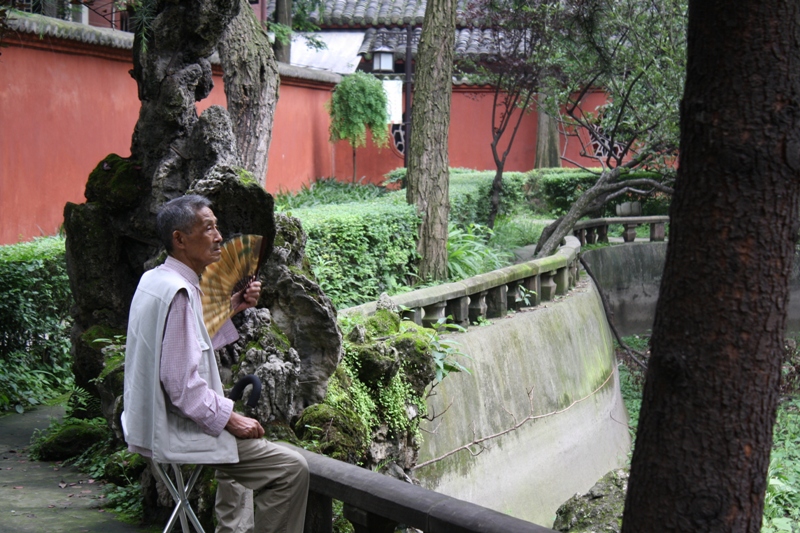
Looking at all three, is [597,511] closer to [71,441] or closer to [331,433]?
[331,433]

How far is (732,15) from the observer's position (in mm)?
2410

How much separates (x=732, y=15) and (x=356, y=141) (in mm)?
18323

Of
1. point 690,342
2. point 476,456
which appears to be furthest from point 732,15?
point 476,456

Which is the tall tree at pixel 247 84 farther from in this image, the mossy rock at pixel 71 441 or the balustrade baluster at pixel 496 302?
the mossy rock at pixel 71 441

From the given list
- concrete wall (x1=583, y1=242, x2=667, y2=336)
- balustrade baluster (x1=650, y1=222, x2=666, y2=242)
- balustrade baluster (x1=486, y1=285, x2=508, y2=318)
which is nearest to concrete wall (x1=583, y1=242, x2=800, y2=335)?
concrete wall (x1=583, y1=242, x2=667, y2=336)

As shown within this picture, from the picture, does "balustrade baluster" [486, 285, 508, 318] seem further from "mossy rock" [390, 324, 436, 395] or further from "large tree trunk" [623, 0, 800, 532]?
"large tree trunk" [623, 0, 800, 532]

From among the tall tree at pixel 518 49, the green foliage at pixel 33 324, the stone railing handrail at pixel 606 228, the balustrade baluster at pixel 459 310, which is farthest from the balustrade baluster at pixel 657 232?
the green foliage at pixel 33 324

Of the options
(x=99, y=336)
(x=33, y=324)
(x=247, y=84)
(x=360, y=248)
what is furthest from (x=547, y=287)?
(x=99, y=336)

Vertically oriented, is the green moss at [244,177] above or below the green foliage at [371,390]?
above

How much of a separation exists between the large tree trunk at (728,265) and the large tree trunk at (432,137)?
884 cm

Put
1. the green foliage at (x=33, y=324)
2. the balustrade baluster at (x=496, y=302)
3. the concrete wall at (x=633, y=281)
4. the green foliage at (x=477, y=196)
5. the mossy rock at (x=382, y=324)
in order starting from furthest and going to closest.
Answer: the concrete wall at (x=633, y=281), the green foliage at (x=477, y=196), the balustrade baluster at (x=496, y=302), the green foliage at (x=33, y=324), the mossy rock at (x=382, y=324)

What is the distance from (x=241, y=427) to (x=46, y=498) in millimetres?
2282

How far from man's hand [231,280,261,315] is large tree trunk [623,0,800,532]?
2.08 m

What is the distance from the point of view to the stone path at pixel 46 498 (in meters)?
4.75
